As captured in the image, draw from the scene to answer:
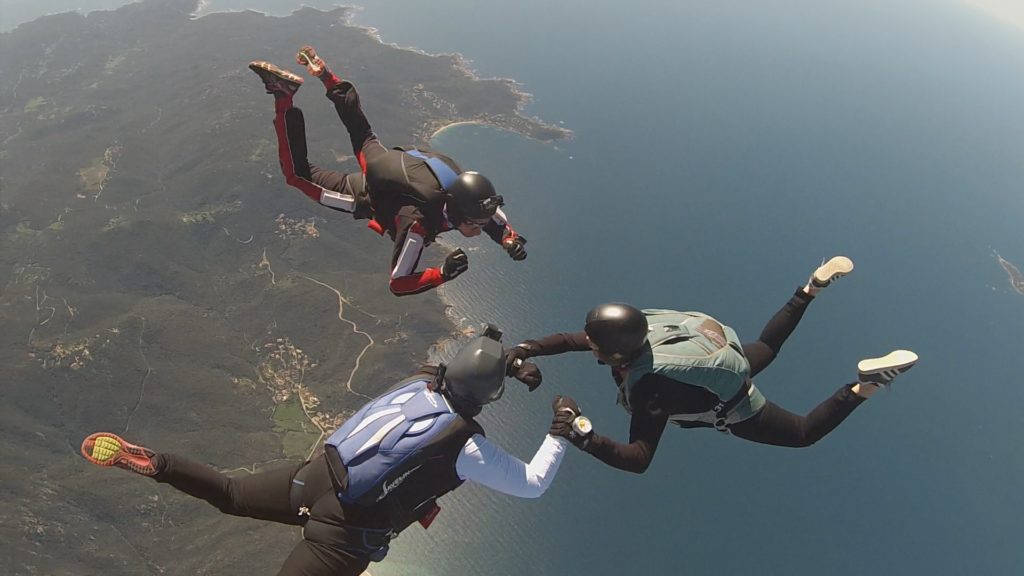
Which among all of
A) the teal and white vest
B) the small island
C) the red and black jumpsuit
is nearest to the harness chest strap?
the red and black jumpsuit

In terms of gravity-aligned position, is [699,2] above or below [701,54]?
above

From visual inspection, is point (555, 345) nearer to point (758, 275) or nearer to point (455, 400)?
point (455, 400)

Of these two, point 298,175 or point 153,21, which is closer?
point 298,175

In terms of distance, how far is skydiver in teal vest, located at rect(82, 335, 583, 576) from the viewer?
375cm

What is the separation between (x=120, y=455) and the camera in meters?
3.99

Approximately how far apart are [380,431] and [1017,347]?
76249mm

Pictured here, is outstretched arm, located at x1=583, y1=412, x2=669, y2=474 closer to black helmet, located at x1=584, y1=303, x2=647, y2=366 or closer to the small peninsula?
black helmet, located at x1=584, y1=303, x2=647, y2=366

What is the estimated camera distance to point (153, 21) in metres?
117

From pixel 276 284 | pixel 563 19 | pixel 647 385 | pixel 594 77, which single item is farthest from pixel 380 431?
pixel 563 19

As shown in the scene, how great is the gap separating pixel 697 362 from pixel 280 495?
11.5ft

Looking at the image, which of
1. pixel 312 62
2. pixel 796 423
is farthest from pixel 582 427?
pixel 312 62

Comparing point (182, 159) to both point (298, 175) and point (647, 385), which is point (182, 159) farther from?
point (647, 385)

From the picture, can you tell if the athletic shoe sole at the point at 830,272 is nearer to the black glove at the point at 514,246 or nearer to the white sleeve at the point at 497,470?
the black glove at the point at 514,246

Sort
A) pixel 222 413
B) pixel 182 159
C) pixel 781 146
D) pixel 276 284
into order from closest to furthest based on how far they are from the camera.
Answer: pixel 222 413 → pixel 276 284 → pixel 182 159 → pixel 781 146
